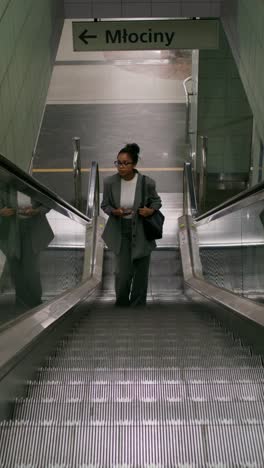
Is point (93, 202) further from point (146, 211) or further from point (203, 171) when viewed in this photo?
point (146, 211)

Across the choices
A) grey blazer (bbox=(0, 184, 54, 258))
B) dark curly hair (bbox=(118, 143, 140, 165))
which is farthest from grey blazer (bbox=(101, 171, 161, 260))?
grey blazer (bbox=(0, 184, 54, 258))

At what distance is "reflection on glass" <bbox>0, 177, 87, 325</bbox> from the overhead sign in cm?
516

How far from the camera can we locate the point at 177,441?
203cm

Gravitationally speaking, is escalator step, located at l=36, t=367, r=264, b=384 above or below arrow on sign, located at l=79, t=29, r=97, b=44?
below

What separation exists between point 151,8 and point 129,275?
6004mm

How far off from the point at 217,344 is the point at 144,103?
46.4 ft

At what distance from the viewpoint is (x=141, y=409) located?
7.71 ft

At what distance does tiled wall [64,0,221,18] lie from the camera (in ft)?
34.0

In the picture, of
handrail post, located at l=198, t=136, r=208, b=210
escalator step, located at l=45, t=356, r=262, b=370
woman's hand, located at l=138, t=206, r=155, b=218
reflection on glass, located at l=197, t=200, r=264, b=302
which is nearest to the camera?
escalator step, located at l=45, t=356, r=262, b=370

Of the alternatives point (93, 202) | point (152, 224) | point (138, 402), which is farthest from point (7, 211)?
point (93, 202)

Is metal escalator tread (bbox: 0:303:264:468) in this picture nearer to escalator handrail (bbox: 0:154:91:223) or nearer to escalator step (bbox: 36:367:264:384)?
escalator step (bbox: 36:367:264:384)

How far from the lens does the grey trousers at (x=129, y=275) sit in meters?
5.86

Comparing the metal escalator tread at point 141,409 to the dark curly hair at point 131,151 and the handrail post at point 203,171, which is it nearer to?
the dark curly hair at point 131,151

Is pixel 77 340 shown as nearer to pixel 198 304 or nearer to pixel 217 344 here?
pixel 217 344
